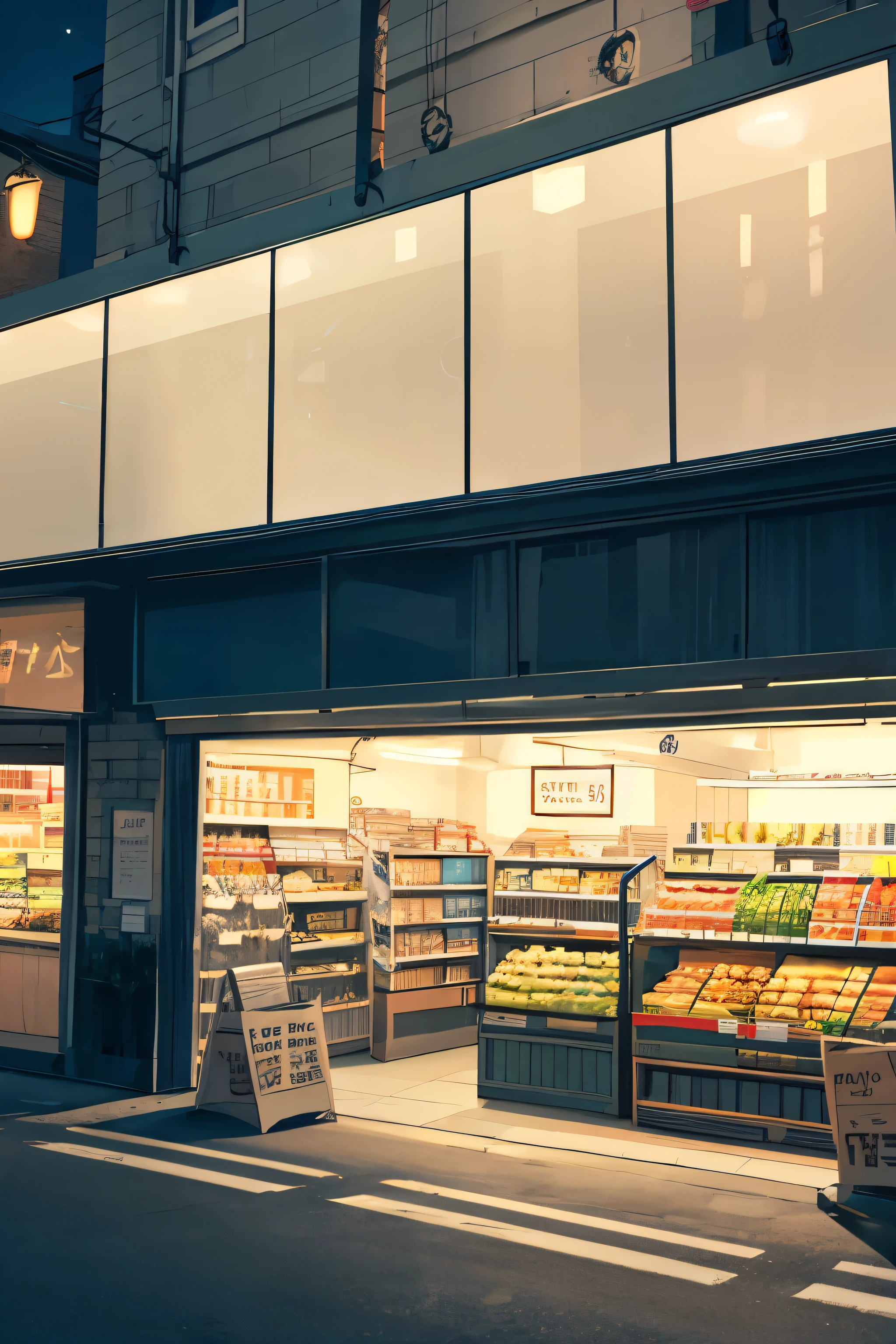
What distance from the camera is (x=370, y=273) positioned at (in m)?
9.05

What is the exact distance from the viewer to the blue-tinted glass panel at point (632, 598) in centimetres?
762

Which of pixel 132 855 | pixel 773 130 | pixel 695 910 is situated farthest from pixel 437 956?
pixel 773 130

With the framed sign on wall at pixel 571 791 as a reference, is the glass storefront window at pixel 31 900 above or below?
below

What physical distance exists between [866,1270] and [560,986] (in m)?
3.84

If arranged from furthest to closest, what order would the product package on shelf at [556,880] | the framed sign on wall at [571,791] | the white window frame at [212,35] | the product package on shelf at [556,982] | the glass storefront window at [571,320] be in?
1. the framed sign on wall at [571,791]
2. the white window frame at [212,35]
3. the product package on shelf at [556,880]
4. the product package on shelf at [556,982]
5. the glass storefront window at [571,320]

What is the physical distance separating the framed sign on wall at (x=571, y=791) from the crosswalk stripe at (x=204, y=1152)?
7.30 meters

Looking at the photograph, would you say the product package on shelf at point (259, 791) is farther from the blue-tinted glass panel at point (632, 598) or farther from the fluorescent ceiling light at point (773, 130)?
the fluorescent ceiling light at point (773, 130)

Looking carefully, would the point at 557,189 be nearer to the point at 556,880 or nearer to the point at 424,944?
the point at 556,880

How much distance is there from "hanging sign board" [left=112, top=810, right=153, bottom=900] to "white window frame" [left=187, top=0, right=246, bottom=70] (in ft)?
26.1

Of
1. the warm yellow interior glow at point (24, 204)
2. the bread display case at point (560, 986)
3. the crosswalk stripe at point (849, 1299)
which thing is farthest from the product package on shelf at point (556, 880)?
the warm yellow interior glow at point (24, 204)

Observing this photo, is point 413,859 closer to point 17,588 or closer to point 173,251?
point 17,588

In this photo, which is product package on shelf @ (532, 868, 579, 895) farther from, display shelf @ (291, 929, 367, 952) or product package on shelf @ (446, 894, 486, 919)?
display shelf @ (291, 929, 367, 952)

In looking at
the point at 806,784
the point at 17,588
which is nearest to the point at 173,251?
the point at 17,588

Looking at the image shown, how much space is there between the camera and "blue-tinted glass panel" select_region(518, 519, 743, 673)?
762cm
